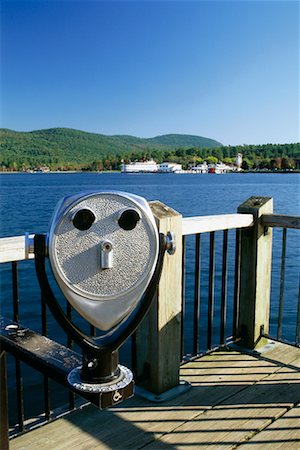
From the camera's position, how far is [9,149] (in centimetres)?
8038

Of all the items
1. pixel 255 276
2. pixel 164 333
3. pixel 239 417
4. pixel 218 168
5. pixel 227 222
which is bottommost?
pixel 239 417

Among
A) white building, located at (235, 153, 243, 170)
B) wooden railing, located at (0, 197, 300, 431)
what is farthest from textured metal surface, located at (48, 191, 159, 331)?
white building, located at (235, 153, 243, 170)

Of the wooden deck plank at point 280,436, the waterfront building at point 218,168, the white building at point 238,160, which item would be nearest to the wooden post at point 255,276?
the wooden deck plank at point 280,436

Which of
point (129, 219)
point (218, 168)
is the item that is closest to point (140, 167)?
point (218, 168)

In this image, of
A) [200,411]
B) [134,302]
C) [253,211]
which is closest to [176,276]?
[200,411]

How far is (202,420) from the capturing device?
2.01 meters

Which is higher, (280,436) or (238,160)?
(238,160)

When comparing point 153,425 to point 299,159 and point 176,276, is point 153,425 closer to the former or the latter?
point 176,276

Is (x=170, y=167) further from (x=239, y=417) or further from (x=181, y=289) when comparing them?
(x=239, y=417)

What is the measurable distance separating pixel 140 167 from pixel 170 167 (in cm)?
670

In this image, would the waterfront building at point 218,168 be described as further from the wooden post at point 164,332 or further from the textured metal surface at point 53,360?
the textured metal surface at point 53,360

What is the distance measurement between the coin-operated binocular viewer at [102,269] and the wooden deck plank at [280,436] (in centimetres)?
105

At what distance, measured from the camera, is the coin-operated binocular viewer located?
1.00m

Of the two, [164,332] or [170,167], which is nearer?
[164,332]
